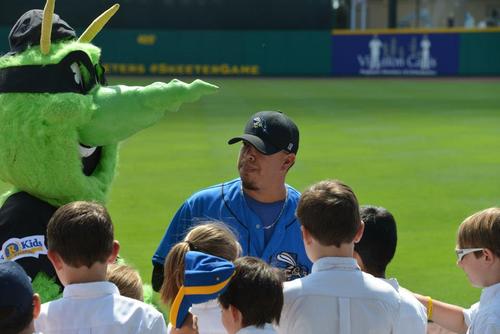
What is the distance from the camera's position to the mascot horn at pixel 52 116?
171 inches

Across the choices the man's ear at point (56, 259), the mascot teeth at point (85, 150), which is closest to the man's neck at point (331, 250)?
the man's ear at point (56, 259)

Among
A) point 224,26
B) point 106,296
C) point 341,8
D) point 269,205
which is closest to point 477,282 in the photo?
point 269,205

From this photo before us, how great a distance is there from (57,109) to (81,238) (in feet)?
3.76

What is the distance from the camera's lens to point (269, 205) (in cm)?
485

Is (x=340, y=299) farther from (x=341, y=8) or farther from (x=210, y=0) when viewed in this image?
(x=341, y=8)

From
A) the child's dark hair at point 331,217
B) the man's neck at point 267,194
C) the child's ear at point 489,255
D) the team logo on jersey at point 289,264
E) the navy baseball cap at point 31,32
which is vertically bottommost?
the team logo on jersey at point 289,264

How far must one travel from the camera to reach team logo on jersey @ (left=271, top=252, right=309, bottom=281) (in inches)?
182

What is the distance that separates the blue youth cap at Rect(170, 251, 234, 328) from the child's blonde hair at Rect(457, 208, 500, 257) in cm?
119

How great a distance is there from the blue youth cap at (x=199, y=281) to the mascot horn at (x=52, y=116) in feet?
3.35

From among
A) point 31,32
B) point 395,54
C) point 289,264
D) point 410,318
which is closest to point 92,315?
point 410,318

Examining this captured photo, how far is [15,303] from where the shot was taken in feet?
9.70

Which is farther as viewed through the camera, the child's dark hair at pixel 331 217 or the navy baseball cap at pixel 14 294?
the child's dark hair at pixel 331 217

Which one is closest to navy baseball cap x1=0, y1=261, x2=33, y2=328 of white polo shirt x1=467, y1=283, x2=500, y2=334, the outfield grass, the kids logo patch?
the kids logo patch

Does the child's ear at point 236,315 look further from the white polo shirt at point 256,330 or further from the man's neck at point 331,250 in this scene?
the man's neck at point 331,250
